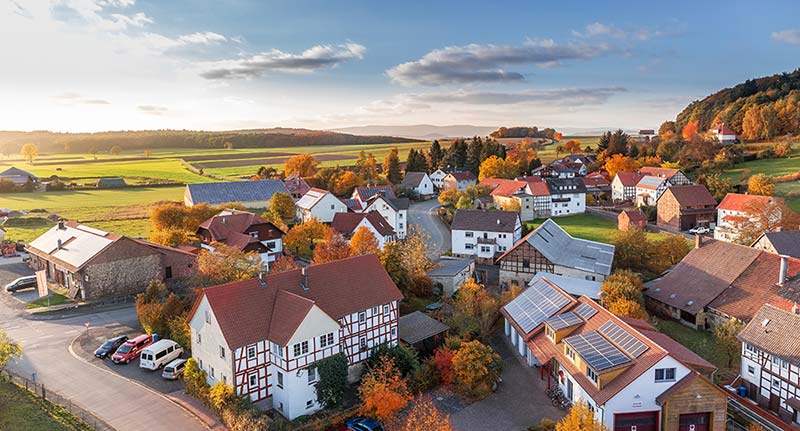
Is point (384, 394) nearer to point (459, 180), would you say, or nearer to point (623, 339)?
point (623, 339)

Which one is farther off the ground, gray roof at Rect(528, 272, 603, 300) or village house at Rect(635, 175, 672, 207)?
village house at Rect(635, 175, 672, 207)

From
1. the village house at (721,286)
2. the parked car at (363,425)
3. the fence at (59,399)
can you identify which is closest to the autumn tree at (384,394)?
the parked car at (363,425)

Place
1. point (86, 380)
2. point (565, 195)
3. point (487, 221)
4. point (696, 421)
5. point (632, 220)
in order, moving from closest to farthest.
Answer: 1. point (696, 421)
2. point (86, 380)
3. point (487, 221)
4. point (632, 220)
5. point (565, 195)

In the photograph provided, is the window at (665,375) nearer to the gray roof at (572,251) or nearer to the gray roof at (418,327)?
the gray roof at (418,327)

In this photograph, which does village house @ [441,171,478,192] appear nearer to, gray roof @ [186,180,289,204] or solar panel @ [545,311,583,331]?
gray roof @ [186,180,289,204]

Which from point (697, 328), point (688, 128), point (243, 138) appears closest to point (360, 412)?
point (697, 328)

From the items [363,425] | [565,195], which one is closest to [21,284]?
[363,425]

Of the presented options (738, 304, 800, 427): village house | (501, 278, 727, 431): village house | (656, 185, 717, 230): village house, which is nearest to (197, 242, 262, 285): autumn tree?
(501, 278, 727, 431): village house
